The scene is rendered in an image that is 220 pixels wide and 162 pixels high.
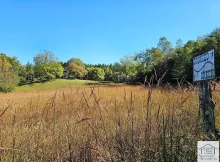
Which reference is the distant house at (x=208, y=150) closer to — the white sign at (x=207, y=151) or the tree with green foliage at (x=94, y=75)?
the white sign at (x=207, y=151)

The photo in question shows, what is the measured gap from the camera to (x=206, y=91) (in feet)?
7.54

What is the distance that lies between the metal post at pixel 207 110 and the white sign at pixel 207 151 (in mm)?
391

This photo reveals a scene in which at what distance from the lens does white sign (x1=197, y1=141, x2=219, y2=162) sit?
167 cm

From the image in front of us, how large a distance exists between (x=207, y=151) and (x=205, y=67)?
92cm

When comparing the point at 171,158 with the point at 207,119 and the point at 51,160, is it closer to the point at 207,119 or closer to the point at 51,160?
Answer: the point at 207,119

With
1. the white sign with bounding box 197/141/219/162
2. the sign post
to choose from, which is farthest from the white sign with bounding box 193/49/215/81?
the white sign with bounding box 197/141/219/162

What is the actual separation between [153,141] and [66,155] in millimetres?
871

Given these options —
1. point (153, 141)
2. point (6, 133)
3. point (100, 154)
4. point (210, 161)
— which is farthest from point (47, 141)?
point (210, 161)

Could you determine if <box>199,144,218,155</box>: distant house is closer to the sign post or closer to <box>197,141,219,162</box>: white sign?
<box>197,141,219,162</box>: white sign

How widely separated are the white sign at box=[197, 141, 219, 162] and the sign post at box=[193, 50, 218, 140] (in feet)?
1.20

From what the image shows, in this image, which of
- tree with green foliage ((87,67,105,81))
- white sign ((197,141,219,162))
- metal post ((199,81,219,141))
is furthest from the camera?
tree with green foliage ((87,67,105,81))

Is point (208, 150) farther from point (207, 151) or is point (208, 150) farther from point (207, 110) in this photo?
point (207, 110)

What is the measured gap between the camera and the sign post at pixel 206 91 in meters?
2.09

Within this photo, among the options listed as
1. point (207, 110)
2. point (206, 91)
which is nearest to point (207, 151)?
point (207, 110)
